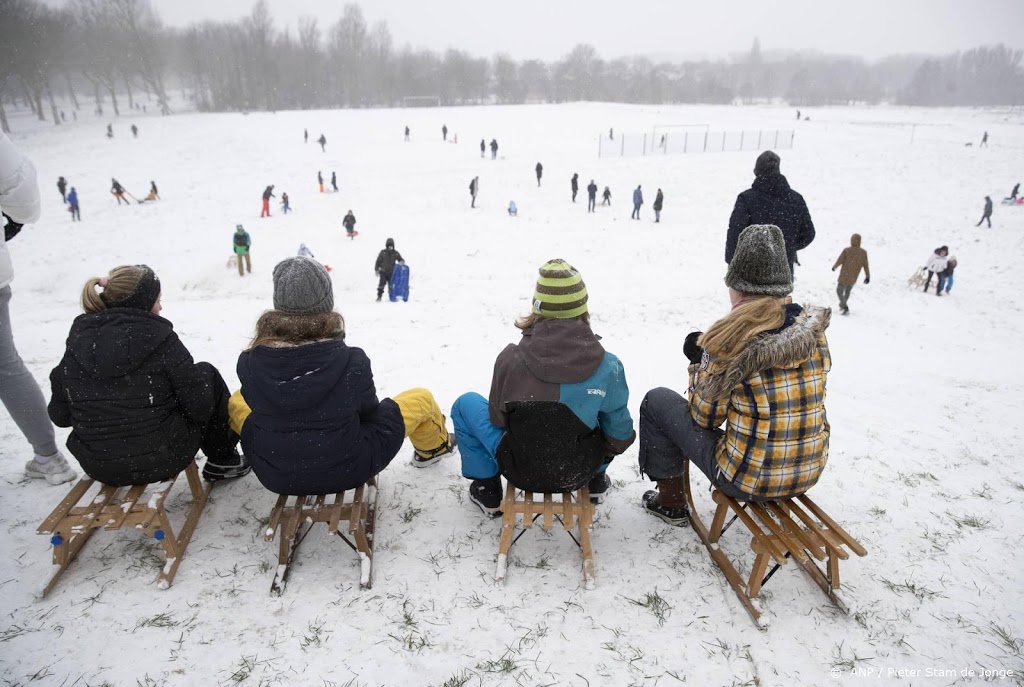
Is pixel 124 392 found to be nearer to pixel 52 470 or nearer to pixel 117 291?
pixel 117 291

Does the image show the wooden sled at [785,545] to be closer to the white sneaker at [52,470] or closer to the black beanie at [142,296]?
the black beanie at [142,296]

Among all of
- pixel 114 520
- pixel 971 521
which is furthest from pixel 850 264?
pixel 114 520

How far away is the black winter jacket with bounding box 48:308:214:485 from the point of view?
285 cm

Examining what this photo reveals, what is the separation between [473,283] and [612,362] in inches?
527

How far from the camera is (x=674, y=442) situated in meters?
3.27

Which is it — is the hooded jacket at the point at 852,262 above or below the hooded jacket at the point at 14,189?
below

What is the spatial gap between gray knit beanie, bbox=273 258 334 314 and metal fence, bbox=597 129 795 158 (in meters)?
36.1

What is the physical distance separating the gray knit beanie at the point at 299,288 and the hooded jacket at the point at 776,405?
2164 millimetres

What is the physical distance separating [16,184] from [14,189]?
0.10 ft

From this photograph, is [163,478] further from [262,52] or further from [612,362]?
[262,52]

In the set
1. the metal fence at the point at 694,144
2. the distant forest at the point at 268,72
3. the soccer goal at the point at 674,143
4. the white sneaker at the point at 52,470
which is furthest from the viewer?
the distant forest at the point at 268,72

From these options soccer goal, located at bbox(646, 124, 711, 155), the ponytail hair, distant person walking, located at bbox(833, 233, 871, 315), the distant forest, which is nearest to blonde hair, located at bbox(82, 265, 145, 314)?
the ponytail hair

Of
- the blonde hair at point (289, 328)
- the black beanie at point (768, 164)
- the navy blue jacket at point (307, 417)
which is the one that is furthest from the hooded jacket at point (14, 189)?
the black beanie at point (768, 164)

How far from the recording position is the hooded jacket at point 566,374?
281 cm
